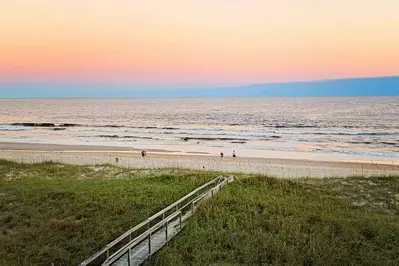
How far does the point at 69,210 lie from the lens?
16.0m

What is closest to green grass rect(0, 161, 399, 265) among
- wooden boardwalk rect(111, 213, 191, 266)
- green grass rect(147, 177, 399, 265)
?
green grass rect(147, 177, 399, 265)

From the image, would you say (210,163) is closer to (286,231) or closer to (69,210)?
(69,210)

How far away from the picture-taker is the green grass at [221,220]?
11273mm

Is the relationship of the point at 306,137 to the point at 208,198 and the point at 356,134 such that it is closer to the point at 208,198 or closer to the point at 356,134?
the point at 356,134

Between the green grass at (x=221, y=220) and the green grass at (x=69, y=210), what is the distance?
0.04m

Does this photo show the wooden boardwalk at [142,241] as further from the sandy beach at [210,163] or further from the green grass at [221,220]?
the sandy beach at [210,163]

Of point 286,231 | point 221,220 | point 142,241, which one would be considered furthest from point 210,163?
point 142,241

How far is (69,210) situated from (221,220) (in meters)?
6.40

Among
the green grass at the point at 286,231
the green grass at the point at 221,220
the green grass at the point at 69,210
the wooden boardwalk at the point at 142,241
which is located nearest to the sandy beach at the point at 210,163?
the green grass at the point at 221,220

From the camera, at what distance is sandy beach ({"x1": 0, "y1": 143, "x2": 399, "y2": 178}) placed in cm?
3039

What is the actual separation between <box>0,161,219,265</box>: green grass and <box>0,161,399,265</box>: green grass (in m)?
0.04

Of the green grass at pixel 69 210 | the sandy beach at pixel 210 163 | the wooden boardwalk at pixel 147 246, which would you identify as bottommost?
the sandy beach at pixel 210 163

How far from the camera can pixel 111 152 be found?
4338 cm

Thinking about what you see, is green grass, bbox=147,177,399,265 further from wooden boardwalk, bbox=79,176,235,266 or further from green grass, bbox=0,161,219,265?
green grass, bbox=0,161,219,265
